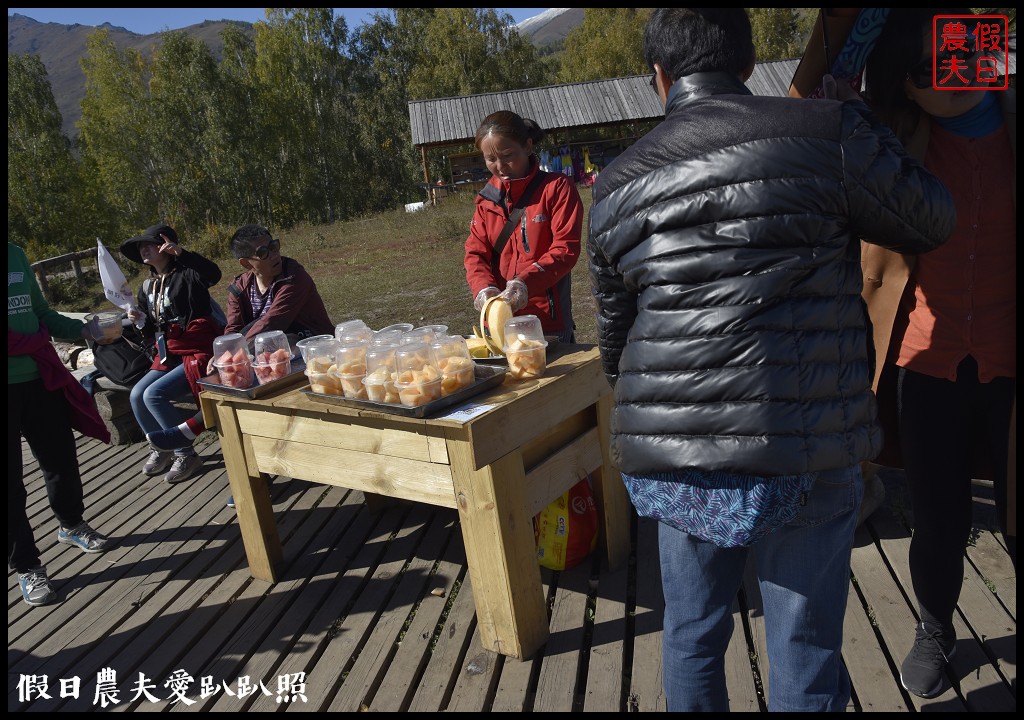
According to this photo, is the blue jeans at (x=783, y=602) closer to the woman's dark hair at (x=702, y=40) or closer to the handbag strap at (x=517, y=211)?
the woman's dark hair at (x=702, y=40)

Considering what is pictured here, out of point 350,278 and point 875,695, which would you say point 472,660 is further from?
point 350,278

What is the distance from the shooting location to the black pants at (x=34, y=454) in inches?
138

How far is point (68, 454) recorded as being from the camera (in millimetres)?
3869

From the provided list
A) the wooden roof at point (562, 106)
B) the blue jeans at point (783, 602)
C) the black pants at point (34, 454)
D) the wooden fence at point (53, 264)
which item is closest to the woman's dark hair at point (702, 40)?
the blue jeans at point (783, 602)

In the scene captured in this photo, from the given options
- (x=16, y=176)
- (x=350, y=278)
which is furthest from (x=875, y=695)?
(x=16, y=176)

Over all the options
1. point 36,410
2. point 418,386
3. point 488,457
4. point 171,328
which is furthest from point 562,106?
point 488,457

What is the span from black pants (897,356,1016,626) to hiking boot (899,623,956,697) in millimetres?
76

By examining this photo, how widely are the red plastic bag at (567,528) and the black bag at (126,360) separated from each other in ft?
11.7

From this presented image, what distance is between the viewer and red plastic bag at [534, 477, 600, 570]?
10.4 feet

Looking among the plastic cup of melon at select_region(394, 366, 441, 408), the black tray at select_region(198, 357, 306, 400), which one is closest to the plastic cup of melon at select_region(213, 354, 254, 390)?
the black tray at select_region(198, 357, 306, 400)

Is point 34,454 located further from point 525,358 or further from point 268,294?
point 525,358

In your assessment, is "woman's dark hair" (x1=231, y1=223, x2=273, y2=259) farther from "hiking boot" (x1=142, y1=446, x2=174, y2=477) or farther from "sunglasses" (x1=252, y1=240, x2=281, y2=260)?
"hiking boot" (x1=142, y1=446, x2=174, y2=477)

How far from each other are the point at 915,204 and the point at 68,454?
4.14 meters

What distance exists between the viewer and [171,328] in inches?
193
